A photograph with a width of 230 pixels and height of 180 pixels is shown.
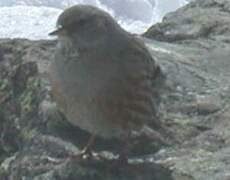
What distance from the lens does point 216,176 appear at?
4688mm

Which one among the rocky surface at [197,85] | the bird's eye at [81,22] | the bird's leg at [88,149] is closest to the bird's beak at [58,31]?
the bird's eye at [81,22]

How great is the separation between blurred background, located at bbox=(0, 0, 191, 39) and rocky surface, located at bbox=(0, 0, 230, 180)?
5.61 m

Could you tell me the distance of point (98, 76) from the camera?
191 inches

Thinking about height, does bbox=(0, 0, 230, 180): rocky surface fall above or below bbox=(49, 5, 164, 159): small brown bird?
below

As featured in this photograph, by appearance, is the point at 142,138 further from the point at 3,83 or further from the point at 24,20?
the point at 24,20

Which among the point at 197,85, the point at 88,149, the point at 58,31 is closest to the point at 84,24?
the point at 58,31

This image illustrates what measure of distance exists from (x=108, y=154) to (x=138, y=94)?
16.3 inches

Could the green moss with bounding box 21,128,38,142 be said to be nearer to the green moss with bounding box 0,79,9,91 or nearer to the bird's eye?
the green moss with bounding box 0,79,9,91

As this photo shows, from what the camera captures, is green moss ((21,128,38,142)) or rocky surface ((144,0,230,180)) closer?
rocky surface ((144,0,230,180))

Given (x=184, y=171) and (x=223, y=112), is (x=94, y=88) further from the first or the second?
(x=223, y=112)

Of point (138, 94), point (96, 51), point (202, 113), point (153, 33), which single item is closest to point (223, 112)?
point (202, 113)

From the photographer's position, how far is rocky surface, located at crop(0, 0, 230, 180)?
4902 mm

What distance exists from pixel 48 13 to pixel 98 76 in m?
8.93

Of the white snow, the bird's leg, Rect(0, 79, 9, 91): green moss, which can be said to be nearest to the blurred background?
the white snow
